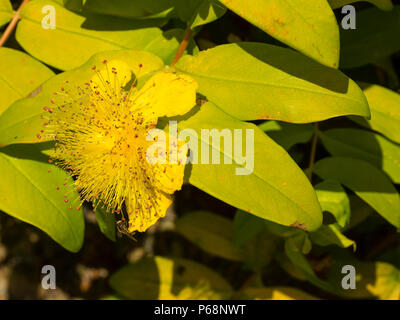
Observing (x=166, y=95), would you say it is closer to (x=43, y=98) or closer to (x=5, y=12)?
(x=43, y=98)

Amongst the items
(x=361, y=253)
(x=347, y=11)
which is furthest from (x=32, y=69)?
(x=361, y=253)

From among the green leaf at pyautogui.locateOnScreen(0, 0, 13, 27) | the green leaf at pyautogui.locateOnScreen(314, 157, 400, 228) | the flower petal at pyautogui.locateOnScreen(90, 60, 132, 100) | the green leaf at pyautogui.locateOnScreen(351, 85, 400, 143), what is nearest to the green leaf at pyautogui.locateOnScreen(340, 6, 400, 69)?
the green leaf at pyautogui.locateOnScreen(351, 85, 400, 143)

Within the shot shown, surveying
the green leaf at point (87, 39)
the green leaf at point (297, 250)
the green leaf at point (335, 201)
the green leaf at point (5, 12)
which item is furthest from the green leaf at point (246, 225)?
the green leaf at point (5, 12)

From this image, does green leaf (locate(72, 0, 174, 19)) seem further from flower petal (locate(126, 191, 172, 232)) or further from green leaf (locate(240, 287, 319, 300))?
green leaf (locate(240, 287, 319, 300))

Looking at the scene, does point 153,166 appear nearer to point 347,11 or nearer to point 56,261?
point 347,11

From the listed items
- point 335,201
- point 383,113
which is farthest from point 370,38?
point 335,201

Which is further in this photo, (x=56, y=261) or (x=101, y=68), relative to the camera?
(x=56, y=261)

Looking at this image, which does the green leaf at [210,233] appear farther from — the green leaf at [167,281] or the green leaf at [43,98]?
the green leaf at [43,98]
